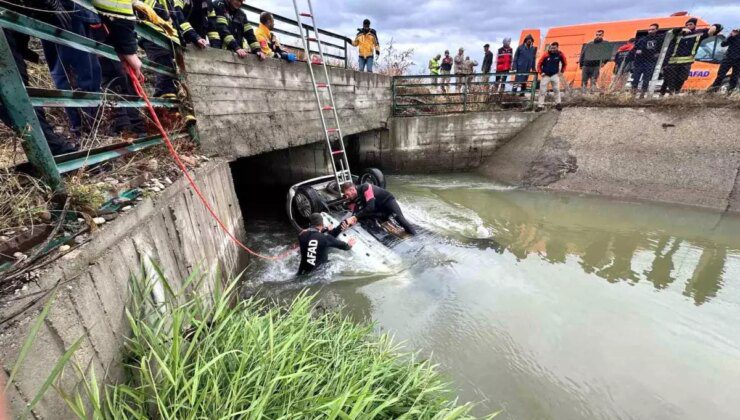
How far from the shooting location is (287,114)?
6.45 meters

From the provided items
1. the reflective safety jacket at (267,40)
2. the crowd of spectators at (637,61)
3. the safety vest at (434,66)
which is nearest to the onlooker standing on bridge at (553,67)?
the crowd of spectators at (637,61)

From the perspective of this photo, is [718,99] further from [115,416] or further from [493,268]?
[115,416]

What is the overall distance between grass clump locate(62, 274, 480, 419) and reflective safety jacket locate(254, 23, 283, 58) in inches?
225

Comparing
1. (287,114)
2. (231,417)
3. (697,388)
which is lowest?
(697,388)

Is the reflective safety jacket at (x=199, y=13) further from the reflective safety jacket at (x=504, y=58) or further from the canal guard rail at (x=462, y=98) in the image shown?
the reflective safety jacket at (x=504, y=58)

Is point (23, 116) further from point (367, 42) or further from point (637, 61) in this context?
point (637, 61)

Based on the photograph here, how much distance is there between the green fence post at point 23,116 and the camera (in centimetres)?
162

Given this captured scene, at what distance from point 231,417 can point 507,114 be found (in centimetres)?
1101

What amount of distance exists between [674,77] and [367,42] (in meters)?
8.51

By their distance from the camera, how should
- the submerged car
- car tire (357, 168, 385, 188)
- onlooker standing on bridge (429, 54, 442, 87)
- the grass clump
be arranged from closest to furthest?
the grass clump
the submerged car
car tire (357, 168, 385, 188)
onlooker standing on bridge (429, 54, 442, 87)

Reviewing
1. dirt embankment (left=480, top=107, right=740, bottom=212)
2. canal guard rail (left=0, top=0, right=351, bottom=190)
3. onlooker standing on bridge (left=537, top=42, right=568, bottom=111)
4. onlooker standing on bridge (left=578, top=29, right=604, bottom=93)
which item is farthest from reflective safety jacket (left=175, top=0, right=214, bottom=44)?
onlooker standing on bridge (left=578, top=29, right=604, bottom=93)

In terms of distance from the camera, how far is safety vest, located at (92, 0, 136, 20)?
2347mm

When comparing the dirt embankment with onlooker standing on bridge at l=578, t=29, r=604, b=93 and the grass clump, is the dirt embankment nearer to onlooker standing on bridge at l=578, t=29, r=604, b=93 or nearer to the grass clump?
onlooker standing on bridge at l=578, t=29, r=604, b=93

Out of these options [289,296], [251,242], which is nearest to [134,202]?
[289,296]
